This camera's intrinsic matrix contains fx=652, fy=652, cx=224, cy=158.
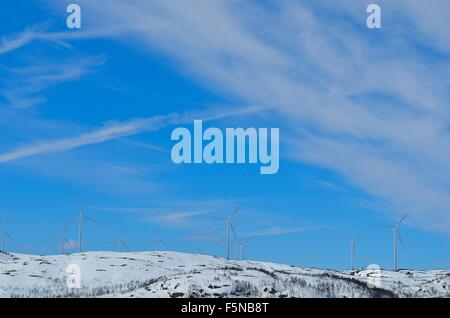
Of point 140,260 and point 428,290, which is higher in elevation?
point 140,260

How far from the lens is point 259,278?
34.5 meters
